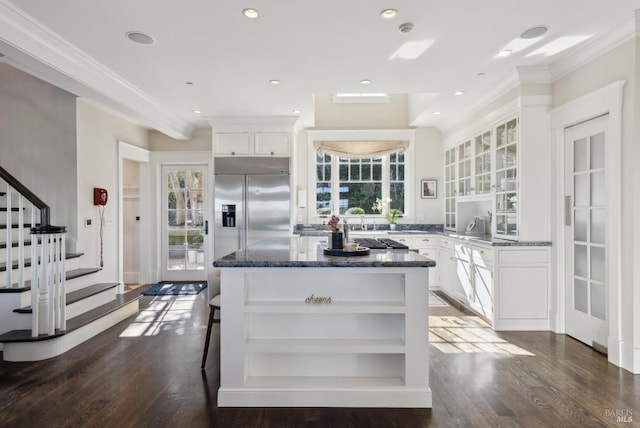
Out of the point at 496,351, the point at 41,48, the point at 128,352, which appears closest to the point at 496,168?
the point at 496,351

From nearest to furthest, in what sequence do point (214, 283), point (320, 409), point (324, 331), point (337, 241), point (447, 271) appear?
point (320, 409) → point (324, 331) → point (337, 241) → point (214, 283) → point (447, 271)

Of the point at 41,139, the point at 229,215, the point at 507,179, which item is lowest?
the point at 229,215

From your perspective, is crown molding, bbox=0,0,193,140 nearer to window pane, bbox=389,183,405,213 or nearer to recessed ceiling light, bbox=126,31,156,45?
recessed ceiling light, bbox=126,31,156,45

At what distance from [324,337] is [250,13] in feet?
7.46

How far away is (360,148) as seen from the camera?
606 centimetres

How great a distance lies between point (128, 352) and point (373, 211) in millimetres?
4263

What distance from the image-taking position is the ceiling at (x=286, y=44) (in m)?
2.46

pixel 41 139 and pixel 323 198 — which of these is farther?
pixel 323 198

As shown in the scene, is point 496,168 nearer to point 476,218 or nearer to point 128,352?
point 476,218

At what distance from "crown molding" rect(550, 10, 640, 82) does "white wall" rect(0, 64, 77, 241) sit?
526 centimetres

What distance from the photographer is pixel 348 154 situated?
19.9ft

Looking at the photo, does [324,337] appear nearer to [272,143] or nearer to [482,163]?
[482,163]

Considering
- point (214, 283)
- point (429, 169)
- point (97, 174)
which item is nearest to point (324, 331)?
point (214, 283)

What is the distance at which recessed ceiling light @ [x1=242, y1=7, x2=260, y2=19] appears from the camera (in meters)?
2.46
